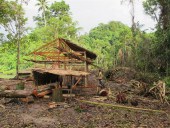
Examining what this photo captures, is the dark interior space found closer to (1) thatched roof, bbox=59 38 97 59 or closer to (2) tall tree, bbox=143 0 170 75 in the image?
(1) thatched roof, bbox=59 38 97 59

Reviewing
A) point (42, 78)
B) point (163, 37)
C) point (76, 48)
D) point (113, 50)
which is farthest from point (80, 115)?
point (113, 50)

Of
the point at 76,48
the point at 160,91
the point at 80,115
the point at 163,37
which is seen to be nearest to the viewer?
the point at 80,115

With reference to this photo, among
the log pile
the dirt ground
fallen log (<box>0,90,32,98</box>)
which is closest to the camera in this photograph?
the dirt ground

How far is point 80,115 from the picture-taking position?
43.3ft

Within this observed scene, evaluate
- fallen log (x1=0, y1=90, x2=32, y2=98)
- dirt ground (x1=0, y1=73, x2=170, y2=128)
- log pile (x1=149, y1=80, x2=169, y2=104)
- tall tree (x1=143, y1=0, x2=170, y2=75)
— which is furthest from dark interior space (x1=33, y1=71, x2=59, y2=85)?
tall tree (x1=143, y1=0, x2=170, y2=75)

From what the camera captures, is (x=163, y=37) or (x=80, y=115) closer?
(x=80, y=115)

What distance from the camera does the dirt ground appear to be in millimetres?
11562

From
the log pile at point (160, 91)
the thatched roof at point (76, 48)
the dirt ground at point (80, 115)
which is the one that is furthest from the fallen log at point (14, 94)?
the log pile at point (160, 91)

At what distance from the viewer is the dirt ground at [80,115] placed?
1156cm

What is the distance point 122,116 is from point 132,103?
2731 millimetres

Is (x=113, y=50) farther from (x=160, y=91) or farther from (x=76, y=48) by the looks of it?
(x=160, y=91)

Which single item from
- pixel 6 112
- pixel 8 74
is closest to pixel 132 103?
pixel 6 112

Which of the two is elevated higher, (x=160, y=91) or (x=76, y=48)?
(x=76, y=48)

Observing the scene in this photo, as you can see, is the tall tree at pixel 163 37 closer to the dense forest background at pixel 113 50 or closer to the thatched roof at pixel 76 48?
the dense forest background at pixel 113 50
